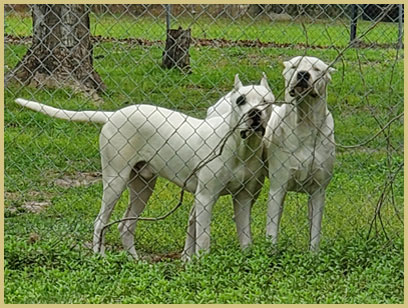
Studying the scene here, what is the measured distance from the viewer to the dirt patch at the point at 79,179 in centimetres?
884

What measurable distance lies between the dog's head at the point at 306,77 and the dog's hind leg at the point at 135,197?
49.1 inches

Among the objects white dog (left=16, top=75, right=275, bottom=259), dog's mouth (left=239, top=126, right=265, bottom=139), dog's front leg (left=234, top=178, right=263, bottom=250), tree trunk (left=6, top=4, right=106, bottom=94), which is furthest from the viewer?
tree trunk (left=6, top=4, right=106, bottom=94)

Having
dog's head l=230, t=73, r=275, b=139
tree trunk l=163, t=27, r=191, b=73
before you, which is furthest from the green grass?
tree trunk l=163, t=27, r=191, b=73

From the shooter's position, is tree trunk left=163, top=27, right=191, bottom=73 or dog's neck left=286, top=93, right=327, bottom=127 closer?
dog's neck left=286, top=93, right=327, bottom=127

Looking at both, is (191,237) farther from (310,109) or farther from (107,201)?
(310,109)

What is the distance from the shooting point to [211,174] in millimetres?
6293

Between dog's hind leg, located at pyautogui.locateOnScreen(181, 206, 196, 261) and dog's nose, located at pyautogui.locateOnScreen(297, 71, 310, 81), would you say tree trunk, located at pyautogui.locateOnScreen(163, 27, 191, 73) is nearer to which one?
dog's hind leg, located at pyautogui.locateOnScreen(181, 206, 196, 261)

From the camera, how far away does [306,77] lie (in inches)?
236

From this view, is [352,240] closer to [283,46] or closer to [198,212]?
[198,212]

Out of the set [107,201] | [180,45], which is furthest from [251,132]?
[180,45]

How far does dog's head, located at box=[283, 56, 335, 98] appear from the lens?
599cm

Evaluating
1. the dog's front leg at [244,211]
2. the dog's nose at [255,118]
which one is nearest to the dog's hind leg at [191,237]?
the dog's front leg at [244,211]

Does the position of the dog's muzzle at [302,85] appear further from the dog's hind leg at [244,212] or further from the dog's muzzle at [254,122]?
the dog's hind leg at [244,212]

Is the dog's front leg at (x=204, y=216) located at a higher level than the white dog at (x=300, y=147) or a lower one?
lower
